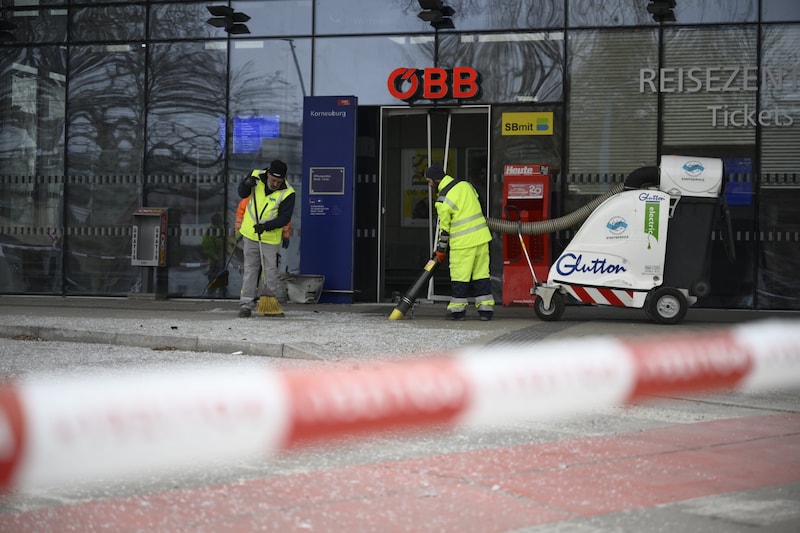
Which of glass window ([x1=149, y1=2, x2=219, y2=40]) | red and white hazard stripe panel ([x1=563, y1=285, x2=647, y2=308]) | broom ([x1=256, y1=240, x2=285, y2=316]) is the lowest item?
broom ([x1=256, y1=240, x2=285, y2=316])

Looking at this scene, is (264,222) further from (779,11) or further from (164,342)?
(779,11)

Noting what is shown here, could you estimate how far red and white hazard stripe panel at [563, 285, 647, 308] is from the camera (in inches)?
495

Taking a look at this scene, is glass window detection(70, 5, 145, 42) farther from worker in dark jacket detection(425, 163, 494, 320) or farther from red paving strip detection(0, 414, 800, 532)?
red paving strip detection(0, 414, 800, 532)

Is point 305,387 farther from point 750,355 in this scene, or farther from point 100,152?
point 100,152

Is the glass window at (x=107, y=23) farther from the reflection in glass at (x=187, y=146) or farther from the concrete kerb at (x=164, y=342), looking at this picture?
the concrete kerb at (x=164, y=342)

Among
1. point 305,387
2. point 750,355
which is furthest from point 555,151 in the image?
point 305,387

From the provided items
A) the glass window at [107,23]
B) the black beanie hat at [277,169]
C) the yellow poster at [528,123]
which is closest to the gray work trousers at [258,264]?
the black beanie hat at [277,169]

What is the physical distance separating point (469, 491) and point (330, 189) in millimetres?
11677

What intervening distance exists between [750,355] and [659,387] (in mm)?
867

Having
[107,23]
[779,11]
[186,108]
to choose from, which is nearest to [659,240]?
[779,11]

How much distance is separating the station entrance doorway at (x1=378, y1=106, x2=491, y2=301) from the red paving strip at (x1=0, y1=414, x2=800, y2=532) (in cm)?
999

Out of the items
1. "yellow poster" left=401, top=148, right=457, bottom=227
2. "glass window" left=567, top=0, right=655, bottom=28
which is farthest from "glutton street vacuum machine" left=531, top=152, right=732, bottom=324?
"yellow poster" left=401, top=148, right=457, bottom=227

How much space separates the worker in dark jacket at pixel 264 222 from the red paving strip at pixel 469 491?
26.8 feet

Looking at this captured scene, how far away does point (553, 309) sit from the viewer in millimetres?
13000
